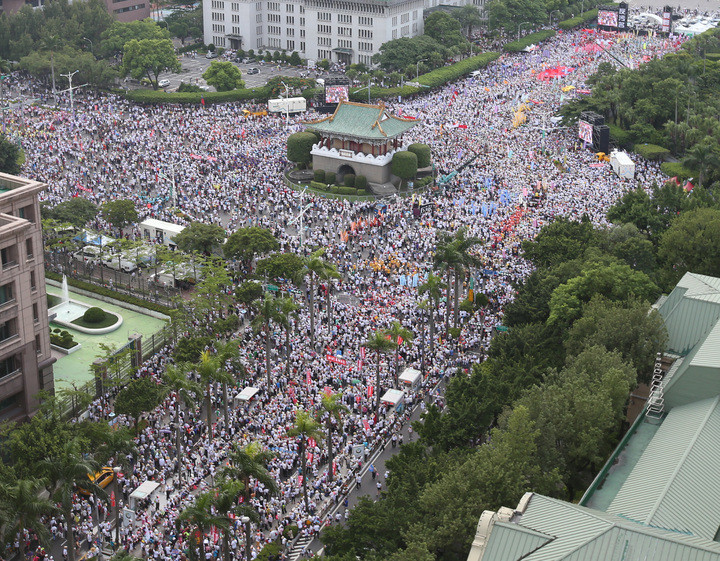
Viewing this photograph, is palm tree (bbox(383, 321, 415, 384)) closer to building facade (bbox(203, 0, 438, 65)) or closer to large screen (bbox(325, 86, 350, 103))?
large screen (bbox(325, 86, 350, 103))

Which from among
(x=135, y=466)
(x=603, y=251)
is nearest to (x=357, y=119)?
(x=603, y=251)

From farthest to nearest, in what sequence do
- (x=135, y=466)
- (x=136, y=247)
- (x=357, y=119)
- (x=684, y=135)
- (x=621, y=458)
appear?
(x=684, y=135), (x=357, y=119), (x=136, y=247), (x=135, y=466), (x=621, y=458)

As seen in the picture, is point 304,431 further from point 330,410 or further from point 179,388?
point 179,388

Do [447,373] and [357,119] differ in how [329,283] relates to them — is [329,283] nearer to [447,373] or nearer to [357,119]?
[447,373]

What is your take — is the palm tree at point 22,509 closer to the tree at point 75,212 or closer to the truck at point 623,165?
the tree at point 75,212

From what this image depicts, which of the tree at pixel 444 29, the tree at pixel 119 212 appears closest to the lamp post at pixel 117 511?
the tree at pixel 119 212

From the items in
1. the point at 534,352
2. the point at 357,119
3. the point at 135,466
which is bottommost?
the point at 135,466
